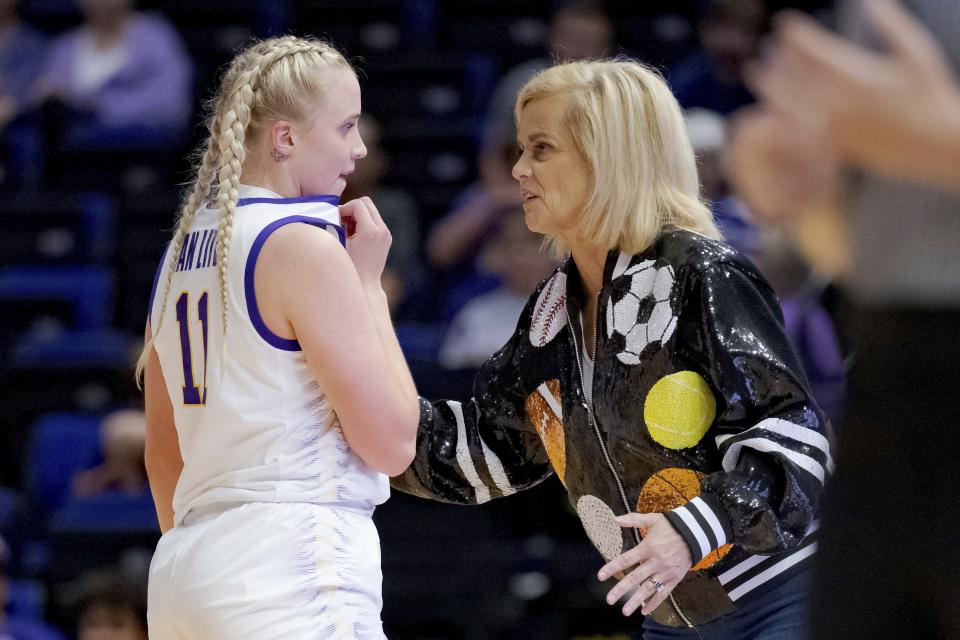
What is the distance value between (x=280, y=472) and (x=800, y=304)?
2.42 meters

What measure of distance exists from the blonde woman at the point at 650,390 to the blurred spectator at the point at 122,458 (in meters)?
2.36

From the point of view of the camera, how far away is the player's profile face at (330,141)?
8.34 feet

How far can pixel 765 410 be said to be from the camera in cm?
253

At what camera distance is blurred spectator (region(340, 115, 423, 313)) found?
575 cm

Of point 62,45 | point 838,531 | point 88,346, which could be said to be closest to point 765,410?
point 838,531

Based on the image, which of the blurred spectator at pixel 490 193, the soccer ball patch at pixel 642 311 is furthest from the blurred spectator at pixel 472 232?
the soccer ball patch at pixel 642 311

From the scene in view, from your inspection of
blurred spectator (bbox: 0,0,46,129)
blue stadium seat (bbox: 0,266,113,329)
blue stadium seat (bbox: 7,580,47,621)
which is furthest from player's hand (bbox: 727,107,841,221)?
blurred spectator (bbox: 0,0,46,129)

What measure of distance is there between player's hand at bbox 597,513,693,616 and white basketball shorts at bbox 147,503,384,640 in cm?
45

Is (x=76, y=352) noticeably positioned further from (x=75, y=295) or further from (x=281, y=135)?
(x=281, y=135)

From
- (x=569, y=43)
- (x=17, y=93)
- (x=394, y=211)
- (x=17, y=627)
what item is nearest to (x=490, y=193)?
(x=394, y=211)

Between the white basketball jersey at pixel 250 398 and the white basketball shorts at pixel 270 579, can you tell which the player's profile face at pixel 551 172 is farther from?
the white basketball shorts at pixel 270 579

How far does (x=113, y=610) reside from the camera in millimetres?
4324

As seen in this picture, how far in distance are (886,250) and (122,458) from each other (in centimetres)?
409

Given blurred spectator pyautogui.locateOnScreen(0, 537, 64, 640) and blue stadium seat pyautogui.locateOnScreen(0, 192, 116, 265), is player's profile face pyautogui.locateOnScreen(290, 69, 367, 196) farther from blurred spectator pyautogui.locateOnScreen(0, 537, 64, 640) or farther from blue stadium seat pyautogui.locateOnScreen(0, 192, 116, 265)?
blue stadium seat pyautogui.locateOnScreen(0, 192, 116, 265)
